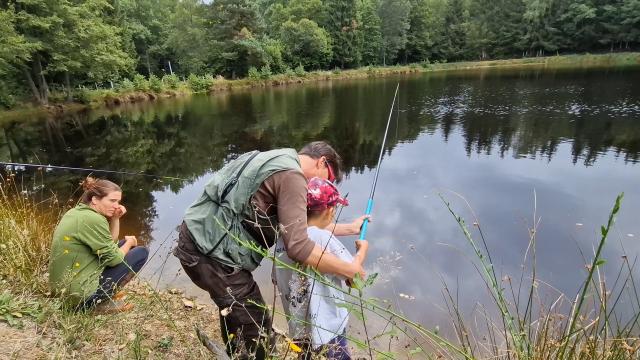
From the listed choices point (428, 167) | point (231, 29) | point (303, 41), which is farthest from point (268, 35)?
point (428, 167)

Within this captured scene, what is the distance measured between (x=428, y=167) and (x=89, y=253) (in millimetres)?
8314

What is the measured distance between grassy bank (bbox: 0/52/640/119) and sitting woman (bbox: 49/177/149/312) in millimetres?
25062

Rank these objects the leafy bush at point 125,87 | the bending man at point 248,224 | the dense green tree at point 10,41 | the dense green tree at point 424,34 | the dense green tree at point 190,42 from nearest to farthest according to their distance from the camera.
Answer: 1. the bending man at point 248,224
2. the dense green tree at point 10,41
3. the leafy bush at point 125,87
4. the dense green tree at point 190,42
5. the dense green tree at point 424,34

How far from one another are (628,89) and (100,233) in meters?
26.9

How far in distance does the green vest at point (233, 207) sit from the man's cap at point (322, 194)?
0.64ft

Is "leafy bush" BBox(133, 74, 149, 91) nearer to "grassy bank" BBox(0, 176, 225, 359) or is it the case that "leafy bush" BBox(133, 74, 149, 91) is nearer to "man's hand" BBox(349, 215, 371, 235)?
"grassy bank" BBox(0, 176, 225, 359)

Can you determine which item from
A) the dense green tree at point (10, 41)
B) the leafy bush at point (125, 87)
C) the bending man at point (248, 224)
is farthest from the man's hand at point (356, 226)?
the leafy bush at point (125, 87)

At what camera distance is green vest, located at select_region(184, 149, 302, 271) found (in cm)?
199

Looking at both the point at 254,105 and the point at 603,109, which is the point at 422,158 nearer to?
the point at 603,109

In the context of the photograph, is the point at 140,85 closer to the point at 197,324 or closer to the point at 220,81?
the point at 220,81

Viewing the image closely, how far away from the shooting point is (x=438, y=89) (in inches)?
1127

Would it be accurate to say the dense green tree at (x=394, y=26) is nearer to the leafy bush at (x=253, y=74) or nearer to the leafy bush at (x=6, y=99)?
the leafy bush at (x=253, y=74)

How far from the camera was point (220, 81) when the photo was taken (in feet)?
122

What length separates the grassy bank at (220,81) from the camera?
26469 millimetres
